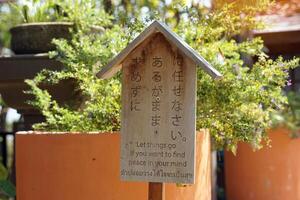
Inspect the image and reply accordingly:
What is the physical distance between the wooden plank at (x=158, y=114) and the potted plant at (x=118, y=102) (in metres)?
1.01

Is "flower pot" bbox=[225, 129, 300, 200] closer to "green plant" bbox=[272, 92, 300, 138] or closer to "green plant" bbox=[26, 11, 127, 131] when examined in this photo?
"green plant" bbox=[272, 92, 300, 138]

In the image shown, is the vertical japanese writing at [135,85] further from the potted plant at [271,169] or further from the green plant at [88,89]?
the potted plant at [271,169]

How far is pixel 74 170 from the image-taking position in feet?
14.1

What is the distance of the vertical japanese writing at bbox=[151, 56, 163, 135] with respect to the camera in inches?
126

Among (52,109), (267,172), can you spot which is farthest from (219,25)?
(267,172)

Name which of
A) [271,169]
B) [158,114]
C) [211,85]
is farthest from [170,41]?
[271,169]

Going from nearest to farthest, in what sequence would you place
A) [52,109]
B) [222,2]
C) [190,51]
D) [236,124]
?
1. [190,51]
2. [236,124]
3. [52,109]
4. [222,2]

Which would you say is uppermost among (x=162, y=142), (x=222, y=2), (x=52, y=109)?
(x=222, y=2)

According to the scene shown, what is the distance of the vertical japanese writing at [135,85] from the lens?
3254 millimetres

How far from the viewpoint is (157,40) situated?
3273 mm

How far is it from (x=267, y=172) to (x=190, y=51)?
158 inches

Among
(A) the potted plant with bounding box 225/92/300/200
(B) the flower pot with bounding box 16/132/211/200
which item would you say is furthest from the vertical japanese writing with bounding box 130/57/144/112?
(A) the potted plant with bounding box 225/92/300/200

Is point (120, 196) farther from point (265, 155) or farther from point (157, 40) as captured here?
point (265, 155)

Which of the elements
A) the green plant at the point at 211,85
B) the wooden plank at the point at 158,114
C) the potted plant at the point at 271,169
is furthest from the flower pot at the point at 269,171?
the wooden plank at the point at 158,114
